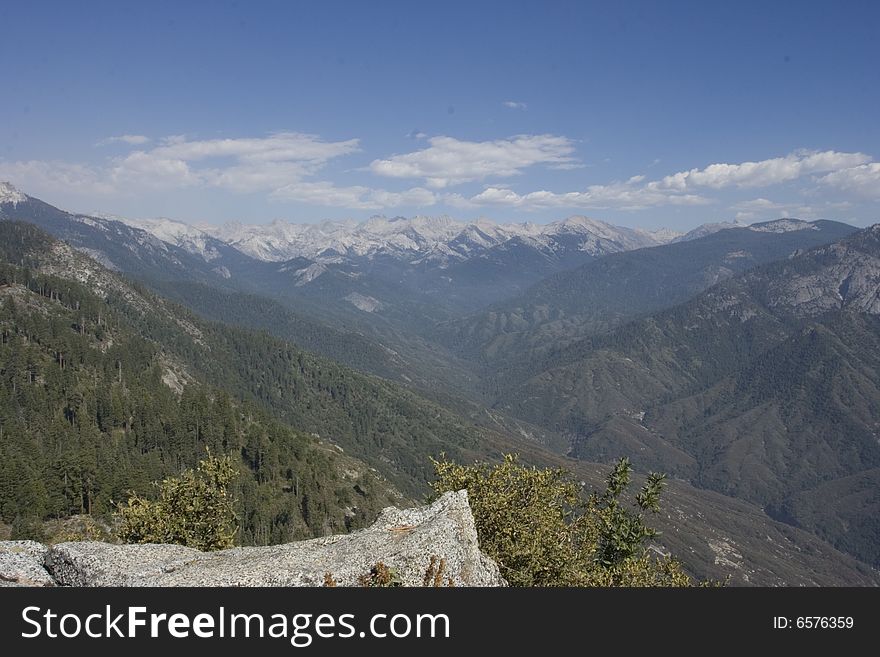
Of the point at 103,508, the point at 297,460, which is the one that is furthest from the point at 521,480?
the point at 297,460

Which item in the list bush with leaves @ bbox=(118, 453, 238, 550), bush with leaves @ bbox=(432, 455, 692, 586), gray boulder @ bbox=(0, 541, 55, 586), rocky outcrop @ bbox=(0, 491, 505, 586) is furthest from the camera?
bush with leaves @ bbox=(118, 453, 238, 550)

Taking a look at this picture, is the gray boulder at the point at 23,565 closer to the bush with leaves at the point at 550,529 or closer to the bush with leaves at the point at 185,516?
the bush with leaves at the point at 185,516

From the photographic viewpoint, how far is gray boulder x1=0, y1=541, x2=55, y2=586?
3428 centimetres

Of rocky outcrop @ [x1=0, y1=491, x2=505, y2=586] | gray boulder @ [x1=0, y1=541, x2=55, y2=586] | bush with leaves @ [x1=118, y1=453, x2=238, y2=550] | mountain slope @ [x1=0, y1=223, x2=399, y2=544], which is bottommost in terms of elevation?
mountain slope @ [x1=0, y1=223, x2=399, y2=544]

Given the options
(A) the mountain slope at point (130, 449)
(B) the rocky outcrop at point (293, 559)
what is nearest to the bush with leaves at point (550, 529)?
(B) the rocky outcrop at point (293, 559)

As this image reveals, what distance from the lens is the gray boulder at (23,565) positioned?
112ft

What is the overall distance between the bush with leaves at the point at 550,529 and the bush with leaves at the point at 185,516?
88.5ft

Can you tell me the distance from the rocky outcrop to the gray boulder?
0.19 ft

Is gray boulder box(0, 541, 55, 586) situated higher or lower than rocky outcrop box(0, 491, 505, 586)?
lower

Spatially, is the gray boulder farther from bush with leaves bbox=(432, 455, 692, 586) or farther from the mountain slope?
the mountain slope

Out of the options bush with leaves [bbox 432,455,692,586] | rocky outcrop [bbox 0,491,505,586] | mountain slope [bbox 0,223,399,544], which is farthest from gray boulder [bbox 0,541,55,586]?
mountain slope [bbox 0,223,399,544]
